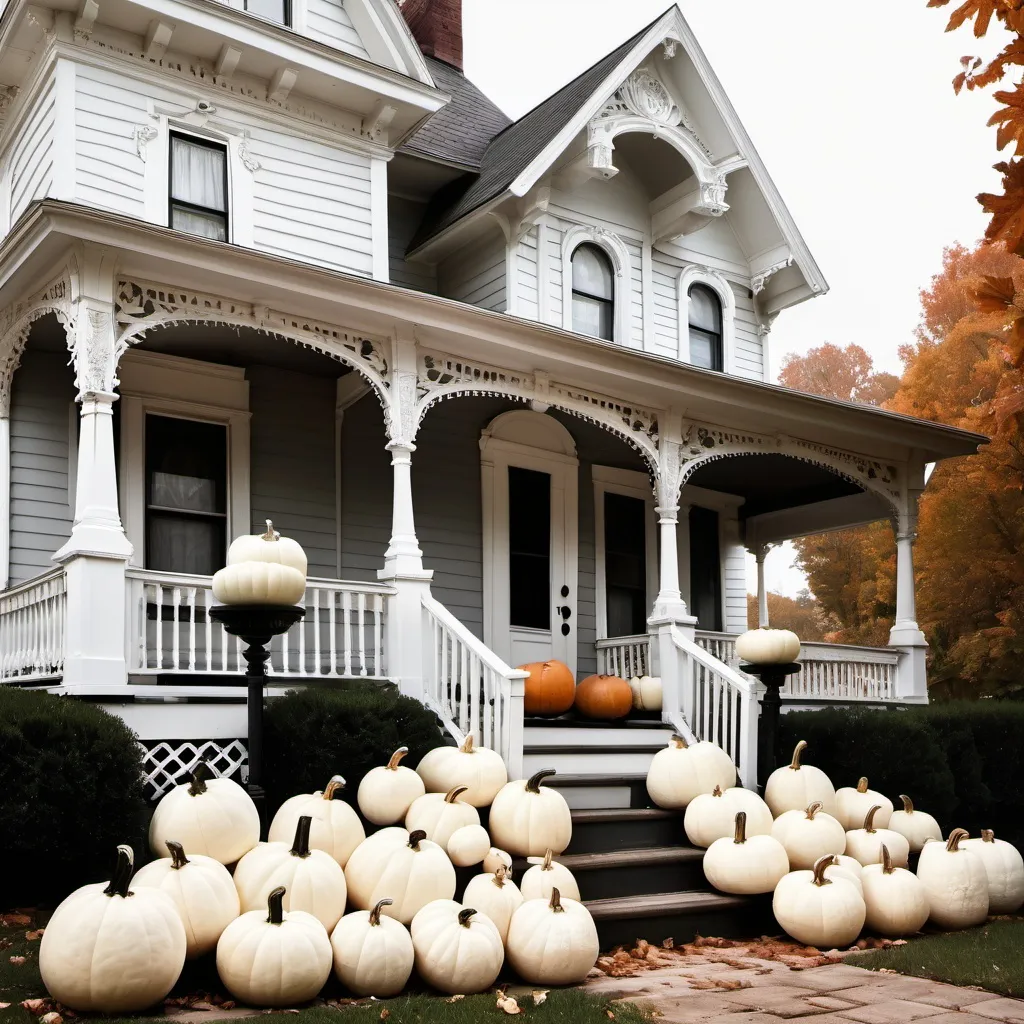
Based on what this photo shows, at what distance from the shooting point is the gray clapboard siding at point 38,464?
948 cm

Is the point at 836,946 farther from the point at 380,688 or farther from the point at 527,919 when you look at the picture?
the point at 380,688

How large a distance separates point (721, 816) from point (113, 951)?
4.15 metres

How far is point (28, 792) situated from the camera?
6.18m

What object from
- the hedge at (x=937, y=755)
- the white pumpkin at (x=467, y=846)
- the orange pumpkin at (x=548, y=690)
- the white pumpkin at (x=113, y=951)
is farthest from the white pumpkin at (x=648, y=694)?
the white pumpkin at (x=113, y=951)

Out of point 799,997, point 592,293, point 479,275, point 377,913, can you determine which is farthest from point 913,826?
point 479,275

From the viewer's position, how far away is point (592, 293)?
1301 cm

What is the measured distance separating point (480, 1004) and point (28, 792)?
254 cm

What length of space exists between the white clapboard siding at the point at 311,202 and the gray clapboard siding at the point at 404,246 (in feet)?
3.79

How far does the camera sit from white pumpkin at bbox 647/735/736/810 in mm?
8281

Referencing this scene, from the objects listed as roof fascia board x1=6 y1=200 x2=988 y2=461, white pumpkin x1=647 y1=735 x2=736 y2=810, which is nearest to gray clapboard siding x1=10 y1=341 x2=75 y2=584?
roof fascia board x1=6 y1=200 x2=988 y2=461

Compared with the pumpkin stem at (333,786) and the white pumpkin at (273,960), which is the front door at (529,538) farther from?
the white pumpkin at (273,960)

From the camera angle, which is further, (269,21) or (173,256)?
(269,21)

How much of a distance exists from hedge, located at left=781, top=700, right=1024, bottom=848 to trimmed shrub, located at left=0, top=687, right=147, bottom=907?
17.0ft

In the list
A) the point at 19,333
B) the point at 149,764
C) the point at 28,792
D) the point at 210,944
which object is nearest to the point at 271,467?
the point at 19,333
